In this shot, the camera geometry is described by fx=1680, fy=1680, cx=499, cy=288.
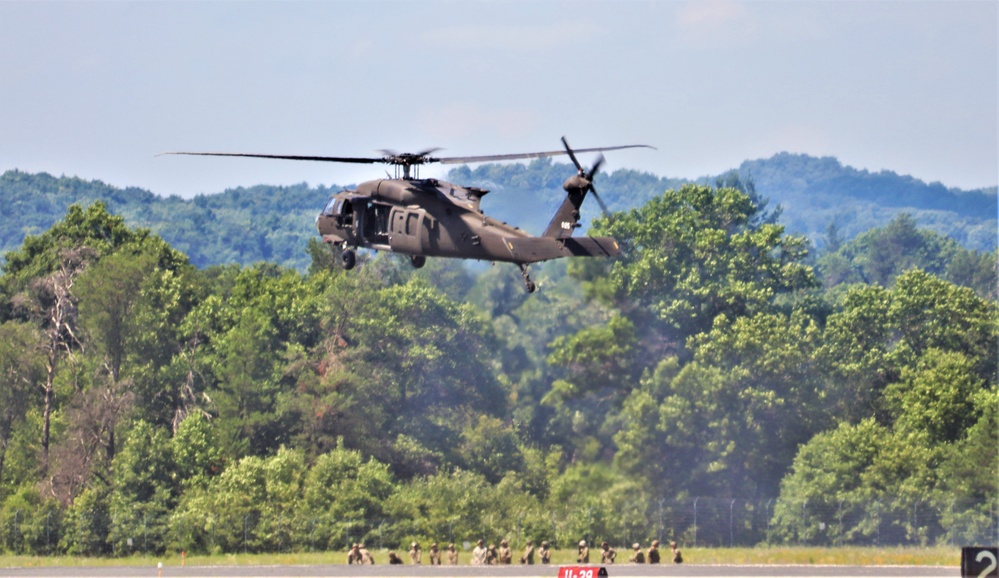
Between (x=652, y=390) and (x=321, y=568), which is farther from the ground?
(x=652, y=390)

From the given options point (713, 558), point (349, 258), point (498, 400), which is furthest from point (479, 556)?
point (498, 400)

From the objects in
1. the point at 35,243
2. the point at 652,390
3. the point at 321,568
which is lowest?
the point at 321,568

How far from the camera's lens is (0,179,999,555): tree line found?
9194cm

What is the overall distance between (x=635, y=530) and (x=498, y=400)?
678 inches

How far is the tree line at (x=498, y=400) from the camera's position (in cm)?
9194

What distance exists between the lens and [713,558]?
77.2m

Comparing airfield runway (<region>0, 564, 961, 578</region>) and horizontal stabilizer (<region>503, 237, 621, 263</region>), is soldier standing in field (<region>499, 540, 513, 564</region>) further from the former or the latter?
horizontal stabilizer (<region>503, 237, 621, 263</region>)

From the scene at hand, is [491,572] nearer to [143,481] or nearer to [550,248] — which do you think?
[550,248]

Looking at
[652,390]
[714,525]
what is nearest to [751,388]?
[652,390]

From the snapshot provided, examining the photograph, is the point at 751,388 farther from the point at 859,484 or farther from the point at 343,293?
the point at 343,293

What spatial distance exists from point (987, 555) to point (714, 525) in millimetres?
58381

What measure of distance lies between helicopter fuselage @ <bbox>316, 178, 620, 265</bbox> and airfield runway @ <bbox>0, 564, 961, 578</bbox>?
1836 centimetres

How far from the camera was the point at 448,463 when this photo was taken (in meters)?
102

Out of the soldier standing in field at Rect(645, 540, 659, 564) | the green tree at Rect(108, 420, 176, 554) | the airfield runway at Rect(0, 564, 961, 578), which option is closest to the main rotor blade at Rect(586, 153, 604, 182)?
the airfield runway at Rect(0, 564, 961, 578)
